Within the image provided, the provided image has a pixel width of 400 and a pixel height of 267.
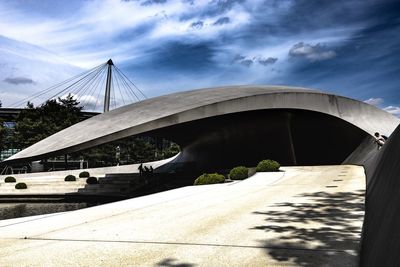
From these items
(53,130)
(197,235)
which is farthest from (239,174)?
(53,130)

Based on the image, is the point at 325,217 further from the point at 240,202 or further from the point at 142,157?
the point at 142,157

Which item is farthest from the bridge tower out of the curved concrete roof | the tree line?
the curved concrete roof

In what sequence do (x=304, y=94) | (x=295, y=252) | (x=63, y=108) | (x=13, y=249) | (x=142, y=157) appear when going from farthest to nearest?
(x=142, y=157)
(x=63, y=108)
(x=304, y=94)
(x=13, y=249)
(x=295, y=252)

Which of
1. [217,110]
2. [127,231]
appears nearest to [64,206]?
[217,110]

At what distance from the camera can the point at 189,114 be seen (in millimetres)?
23406

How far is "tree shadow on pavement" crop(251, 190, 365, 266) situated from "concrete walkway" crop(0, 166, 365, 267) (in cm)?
1

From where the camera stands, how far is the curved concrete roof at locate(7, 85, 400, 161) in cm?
2067

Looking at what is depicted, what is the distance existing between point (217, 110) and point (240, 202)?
1354 centimetres

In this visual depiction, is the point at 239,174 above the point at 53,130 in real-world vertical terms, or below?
below

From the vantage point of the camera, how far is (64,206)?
24.4 m

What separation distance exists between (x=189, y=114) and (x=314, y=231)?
16.9 m

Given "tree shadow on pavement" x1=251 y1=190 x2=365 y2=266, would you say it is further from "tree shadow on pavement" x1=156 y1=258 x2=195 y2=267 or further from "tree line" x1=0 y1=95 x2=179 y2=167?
"tree line" x1=0 y1=95 x2=179 y2=167

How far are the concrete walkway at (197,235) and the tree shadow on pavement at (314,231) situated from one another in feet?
0.05

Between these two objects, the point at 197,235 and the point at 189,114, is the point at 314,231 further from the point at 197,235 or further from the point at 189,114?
the point at 189,114
